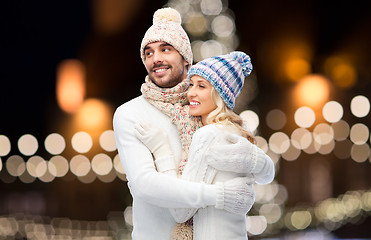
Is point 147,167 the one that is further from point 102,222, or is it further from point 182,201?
Result: point 102,222

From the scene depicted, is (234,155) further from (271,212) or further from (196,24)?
(271,212)

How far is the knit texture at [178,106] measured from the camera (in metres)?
4.41

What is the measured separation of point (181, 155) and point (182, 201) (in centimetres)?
46

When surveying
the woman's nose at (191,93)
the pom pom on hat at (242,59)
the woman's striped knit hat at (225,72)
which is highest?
the pom pom on hat at (242,59)

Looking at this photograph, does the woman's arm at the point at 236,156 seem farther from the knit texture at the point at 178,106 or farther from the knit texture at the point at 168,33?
the knit texture at the point at 168,33

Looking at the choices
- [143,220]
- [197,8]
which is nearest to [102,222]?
[197,8]

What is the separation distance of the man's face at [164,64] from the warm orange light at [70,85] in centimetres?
1461

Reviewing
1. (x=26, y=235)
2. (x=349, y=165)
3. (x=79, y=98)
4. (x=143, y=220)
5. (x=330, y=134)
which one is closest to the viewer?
(x=143, y=220)

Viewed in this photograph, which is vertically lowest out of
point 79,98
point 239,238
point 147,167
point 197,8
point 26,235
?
point 26,235

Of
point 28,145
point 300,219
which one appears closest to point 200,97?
point 300,219

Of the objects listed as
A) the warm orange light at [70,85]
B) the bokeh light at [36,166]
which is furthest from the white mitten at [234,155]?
the bokeh light at [36,166]

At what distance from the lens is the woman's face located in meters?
4.30

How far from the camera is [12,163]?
148ft

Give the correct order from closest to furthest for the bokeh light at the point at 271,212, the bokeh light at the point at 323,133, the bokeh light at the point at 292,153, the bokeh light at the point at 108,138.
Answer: the bokeh light at the point at 271,212 < the bokeh light at the point at 323,133 < the bokeh light at the point at 292,153 < the bokeh light at the point at 108,138
